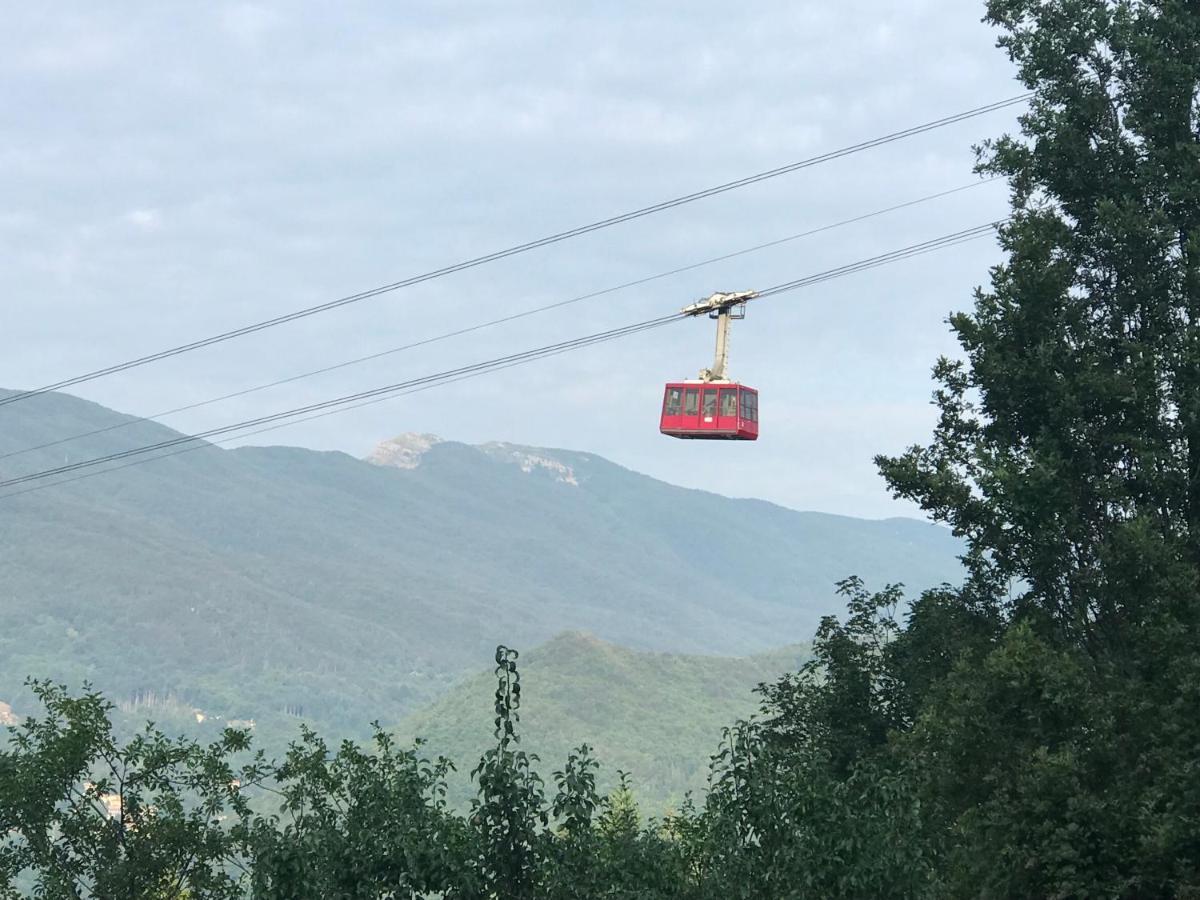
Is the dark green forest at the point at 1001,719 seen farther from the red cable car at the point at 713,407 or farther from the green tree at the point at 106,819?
the red cable car at the point at 713,407

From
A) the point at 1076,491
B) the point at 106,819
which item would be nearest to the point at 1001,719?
the point at 1076,491

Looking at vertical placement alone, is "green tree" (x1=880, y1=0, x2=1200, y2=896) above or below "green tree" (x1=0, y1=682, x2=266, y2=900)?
above

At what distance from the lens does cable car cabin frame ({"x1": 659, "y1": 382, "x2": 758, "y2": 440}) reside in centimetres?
4900

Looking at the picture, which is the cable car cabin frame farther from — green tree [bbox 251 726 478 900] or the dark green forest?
green tree [bbox 251 726 478 900]

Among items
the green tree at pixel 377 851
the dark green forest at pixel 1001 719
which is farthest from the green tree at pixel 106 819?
the green tree at pixel 377 851

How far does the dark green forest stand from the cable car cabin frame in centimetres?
750

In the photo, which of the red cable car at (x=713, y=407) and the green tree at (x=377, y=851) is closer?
the green tree at (x=377, y=851)

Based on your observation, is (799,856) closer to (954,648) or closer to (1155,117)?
(954,648)

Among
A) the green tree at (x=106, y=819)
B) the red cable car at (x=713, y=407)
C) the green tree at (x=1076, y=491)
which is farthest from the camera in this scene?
the red cable car at (x=713, y=407)

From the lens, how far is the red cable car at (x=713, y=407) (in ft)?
161

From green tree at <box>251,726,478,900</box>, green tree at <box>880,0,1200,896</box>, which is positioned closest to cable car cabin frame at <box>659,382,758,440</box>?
green tree at <box>880,0,1200,896</box>

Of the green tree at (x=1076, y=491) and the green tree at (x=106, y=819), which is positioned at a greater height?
the green tree at (x=1076, y=491)

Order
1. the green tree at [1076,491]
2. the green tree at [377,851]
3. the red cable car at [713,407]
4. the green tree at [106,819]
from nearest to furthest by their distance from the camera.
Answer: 1. the green tree at [377,851]
2. the green tree at [1076,491]
3. the green tree at [106,819]
4. the red cable car at [713,407]

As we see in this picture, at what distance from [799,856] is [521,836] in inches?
191
